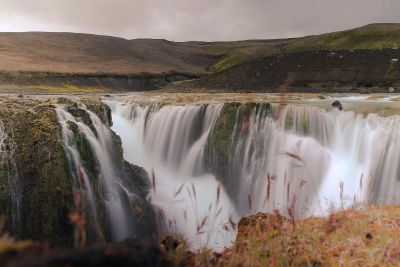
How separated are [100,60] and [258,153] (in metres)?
87.4

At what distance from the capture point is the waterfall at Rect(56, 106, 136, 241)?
12.3m

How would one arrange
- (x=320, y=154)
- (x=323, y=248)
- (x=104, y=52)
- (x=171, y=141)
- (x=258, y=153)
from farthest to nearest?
(x=104, y=52) < (x=171, y=141) < (x=258, y=153) < (x=320, y=154) < (x=323, y=248)

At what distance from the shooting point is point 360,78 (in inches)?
1994

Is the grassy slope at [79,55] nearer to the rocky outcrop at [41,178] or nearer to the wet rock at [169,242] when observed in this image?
the rocky outcrop at [41,178]

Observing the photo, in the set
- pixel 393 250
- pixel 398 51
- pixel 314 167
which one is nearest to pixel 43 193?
pixel 393 250

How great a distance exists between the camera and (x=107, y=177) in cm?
1366

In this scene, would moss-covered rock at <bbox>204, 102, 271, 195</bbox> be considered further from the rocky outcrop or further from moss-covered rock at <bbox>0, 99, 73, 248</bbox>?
moss-covered rock at <bbox>0, 99, 73, 248</bbox>

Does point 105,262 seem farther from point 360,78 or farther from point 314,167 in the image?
point 360,78

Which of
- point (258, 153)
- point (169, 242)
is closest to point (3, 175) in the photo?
point (169, 242)

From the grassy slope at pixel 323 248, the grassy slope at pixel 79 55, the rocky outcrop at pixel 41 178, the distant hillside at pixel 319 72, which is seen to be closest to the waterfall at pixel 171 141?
the rocky outcrop at pixel 41 178

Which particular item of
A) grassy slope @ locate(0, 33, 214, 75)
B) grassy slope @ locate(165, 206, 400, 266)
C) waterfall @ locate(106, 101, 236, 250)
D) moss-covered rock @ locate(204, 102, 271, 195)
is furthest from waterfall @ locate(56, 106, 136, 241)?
grassy slope @ locate(0, 33, 214, 75)

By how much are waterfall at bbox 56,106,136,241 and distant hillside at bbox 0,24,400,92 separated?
45870mm

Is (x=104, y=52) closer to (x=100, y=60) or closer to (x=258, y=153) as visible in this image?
(x=100, y=60)

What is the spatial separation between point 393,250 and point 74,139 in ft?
32.7
